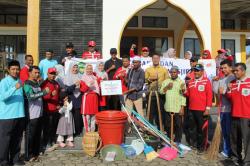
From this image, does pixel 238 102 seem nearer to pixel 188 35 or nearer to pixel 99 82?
pixel 99 82

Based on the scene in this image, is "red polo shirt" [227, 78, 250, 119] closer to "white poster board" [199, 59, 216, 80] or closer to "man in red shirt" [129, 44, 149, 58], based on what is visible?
"white poster board" [199, 59, 216, 80]

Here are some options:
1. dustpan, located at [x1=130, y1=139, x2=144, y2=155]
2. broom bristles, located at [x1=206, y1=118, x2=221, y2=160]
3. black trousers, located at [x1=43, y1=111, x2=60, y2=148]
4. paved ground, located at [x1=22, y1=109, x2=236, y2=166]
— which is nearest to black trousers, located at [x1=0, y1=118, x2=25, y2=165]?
paved ground, located at [x1=22, y1=109, x2=236, y2=166]

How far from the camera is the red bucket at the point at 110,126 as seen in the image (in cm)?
664

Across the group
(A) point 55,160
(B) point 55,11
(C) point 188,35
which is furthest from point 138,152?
(C) point 188,35

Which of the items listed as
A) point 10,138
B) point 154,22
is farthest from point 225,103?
point 154,22

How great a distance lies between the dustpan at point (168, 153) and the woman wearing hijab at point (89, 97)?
61.9 inches

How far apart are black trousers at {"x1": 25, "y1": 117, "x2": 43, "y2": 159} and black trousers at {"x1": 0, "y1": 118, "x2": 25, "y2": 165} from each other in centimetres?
19

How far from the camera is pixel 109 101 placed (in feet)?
25.4

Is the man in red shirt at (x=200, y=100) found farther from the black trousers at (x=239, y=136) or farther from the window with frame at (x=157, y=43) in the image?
the window with frame at (x=157, y=43)

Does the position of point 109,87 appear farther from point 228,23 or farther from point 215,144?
point 228,23

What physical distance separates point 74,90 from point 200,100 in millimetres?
2668

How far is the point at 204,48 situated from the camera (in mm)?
10109

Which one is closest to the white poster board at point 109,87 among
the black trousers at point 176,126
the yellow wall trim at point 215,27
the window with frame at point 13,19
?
the black trousers at point 176,126

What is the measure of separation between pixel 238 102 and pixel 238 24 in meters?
10.6
